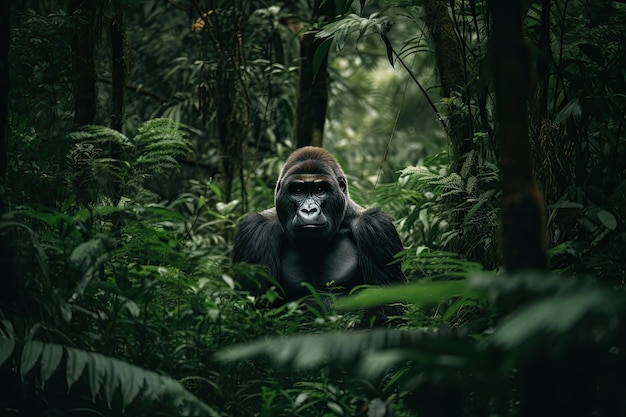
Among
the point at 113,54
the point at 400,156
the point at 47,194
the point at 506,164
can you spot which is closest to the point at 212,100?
the point at 113,54

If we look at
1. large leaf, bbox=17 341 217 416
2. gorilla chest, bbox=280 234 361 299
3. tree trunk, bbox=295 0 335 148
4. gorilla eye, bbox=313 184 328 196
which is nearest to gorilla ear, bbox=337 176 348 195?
gorilla eye, bbox=313 184 328 196

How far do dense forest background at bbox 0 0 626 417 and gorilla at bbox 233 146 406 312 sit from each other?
25 centimetres

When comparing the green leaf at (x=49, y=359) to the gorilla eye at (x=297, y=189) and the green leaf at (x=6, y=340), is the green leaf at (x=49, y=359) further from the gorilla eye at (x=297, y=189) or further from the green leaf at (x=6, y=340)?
the gorilla eye at (x=297, y=189)

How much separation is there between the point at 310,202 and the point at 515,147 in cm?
241

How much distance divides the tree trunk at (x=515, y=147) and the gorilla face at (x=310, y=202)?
2.35 metres

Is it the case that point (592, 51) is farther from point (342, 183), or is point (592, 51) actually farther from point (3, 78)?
point (3, 78)

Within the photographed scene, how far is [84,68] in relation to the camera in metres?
4.28

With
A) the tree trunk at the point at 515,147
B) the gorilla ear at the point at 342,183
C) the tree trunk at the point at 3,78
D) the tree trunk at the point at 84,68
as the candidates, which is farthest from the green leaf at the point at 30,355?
the gorilla ear at the point at 342,183

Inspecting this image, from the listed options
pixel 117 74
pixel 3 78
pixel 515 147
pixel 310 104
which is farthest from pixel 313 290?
pixel 310 104

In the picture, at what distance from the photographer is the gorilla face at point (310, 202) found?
4.53m

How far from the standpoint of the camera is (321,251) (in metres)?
4.71

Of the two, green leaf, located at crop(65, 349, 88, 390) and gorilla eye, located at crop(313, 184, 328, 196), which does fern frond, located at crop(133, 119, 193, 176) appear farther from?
green leaf, located at crop(65, 349, 88, 390)

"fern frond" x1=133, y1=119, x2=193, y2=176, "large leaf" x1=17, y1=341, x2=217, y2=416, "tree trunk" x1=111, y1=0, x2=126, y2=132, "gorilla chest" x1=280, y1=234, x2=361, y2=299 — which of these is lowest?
"gorilla chest" x1=280, y1=234, x2=361, y2=299

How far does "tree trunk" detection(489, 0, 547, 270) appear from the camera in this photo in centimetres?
213
